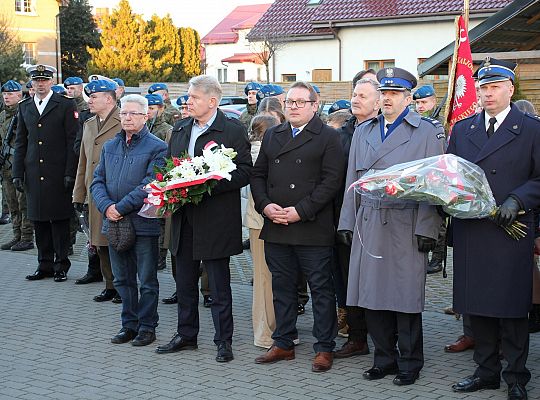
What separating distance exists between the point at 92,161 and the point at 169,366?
2.85m

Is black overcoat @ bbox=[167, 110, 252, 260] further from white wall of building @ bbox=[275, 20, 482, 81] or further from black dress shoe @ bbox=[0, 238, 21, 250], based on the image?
white wall of building @ bbox=[275, 20, 482, 81]

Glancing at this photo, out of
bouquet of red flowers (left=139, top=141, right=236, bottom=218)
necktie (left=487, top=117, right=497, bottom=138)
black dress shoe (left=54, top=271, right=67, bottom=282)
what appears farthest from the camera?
black dress shoe (left=54, top=271, right=67, bottom=282)

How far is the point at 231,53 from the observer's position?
2464 inches

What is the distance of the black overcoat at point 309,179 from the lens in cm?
648

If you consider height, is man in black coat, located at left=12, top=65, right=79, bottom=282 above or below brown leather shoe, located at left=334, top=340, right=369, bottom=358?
above

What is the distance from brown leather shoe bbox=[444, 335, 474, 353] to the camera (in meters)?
6.98

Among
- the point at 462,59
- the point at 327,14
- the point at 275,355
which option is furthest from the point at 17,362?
the point at 327,14

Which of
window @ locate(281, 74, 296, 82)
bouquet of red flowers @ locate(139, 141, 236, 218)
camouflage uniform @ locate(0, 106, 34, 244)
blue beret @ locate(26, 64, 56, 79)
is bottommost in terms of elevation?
camouflage uniform @ locate(0, 106, 34, 244)

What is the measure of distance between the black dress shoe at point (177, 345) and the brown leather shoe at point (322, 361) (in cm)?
115

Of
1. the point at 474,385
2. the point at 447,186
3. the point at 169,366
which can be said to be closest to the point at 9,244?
the point at 169,366

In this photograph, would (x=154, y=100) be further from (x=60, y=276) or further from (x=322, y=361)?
(x=322, y=361)

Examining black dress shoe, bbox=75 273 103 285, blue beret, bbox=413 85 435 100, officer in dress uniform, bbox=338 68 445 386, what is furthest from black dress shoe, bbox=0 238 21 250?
officer in dress uniform, bbox=338 68 445 386

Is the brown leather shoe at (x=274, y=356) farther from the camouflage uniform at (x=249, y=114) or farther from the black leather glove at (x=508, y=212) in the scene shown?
the camouflage uniform at (x=249, y=114)

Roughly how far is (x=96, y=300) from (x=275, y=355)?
2936 mm
